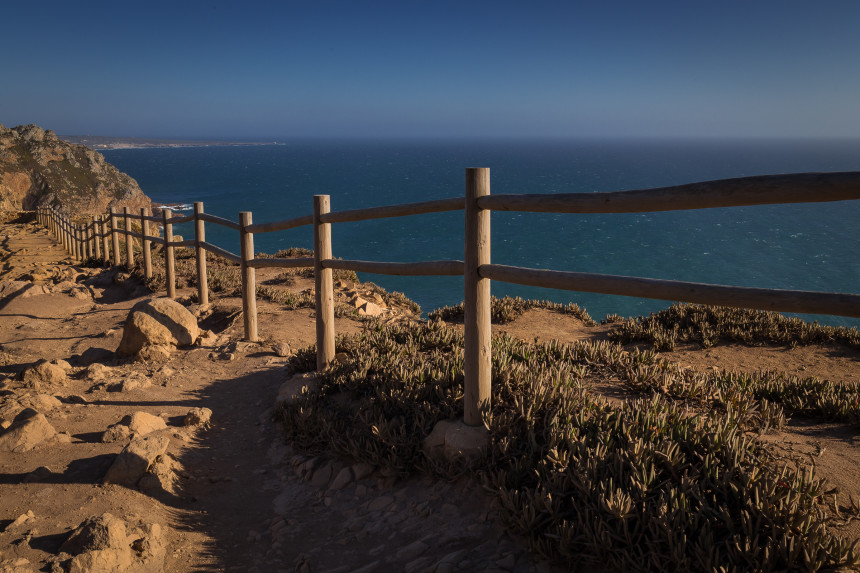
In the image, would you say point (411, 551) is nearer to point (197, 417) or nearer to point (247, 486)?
point (247, 486)

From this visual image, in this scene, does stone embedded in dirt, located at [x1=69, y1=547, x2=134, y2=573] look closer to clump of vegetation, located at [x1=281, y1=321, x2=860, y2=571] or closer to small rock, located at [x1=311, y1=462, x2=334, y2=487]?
small rock, located at [x1=311, y1=462, x2=334, y2=487]

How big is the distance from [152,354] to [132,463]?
3099 millimetres

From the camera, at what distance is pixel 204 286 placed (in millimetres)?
9578

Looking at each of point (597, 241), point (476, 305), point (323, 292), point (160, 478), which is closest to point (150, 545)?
point (160, 478)

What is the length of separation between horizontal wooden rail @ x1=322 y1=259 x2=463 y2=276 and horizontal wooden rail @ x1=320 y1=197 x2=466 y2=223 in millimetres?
383

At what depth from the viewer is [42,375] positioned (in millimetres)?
6270

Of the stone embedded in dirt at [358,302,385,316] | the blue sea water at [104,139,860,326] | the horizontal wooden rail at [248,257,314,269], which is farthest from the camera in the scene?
the blue sea water at [104,139,860,326]

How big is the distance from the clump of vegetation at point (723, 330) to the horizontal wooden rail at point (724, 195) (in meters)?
5.04

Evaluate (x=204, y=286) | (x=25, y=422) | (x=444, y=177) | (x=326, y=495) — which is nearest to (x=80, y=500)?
(x=25, y=422)

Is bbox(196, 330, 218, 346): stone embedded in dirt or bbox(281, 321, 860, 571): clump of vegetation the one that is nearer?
bbox(281, 321, 860, 571): clump of vegetation

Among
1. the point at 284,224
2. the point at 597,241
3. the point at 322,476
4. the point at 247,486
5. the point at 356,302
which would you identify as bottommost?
the point at 597,241

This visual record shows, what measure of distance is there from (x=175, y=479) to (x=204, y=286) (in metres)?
5.57

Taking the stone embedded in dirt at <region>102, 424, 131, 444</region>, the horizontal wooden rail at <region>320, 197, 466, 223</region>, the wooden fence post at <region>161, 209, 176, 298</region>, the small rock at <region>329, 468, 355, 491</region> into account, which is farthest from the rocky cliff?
the small rock at <region>329, 468, 355, 491</region>

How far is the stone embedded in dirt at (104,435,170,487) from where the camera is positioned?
4.29 metres
